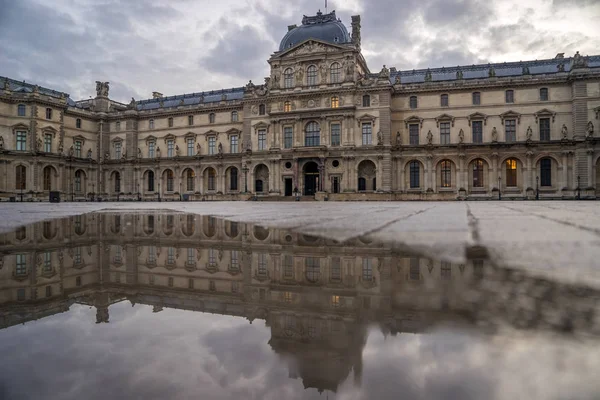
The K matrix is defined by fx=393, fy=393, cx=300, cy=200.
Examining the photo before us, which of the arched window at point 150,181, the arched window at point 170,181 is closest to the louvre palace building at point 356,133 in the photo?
the arched window at point 170,181

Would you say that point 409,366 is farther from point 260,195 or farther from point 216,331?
point 260,195

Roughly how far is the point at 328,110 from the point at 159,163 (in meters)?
24.4

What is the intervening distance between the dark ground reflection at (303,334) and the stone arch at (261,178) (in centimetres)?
4175

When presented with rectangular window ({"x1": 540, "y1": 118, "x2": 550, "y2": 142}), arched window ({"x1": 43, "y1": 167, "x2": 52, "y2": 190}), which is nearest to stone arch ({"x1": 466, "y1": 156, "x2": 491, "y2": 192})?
rectangular window ({"x1": 540, "y1": 118, "x2": 550, "y2": 142})

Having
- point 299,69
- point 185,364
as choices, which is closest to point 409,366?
point 185,364

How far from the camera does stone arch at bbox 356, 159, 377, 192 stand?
40.3 meters

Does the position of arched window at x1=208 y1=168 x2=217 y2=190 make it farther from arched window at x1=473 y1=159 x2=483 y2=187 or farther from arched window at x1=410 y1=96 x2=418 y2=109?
arched window at x1=473 y1=159 x2=483 y2=187

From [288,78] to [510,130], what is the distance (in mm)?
23469

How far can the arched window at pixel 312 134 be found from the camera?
42094 mm

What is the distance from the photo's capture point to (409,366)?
1.23 metres

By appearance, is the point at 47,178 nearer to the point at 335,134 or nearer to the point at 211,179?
the point at 211,179

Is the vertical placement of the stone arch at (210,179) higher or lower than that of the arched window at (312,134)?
lower

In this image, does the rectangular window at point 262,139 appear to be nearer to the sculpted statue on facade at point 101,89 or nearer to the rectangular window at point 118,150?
the rectangular window at point 118,150

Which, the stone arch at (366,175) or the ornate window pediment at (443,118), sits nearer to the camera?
the ornate window pediment at (443,118)
